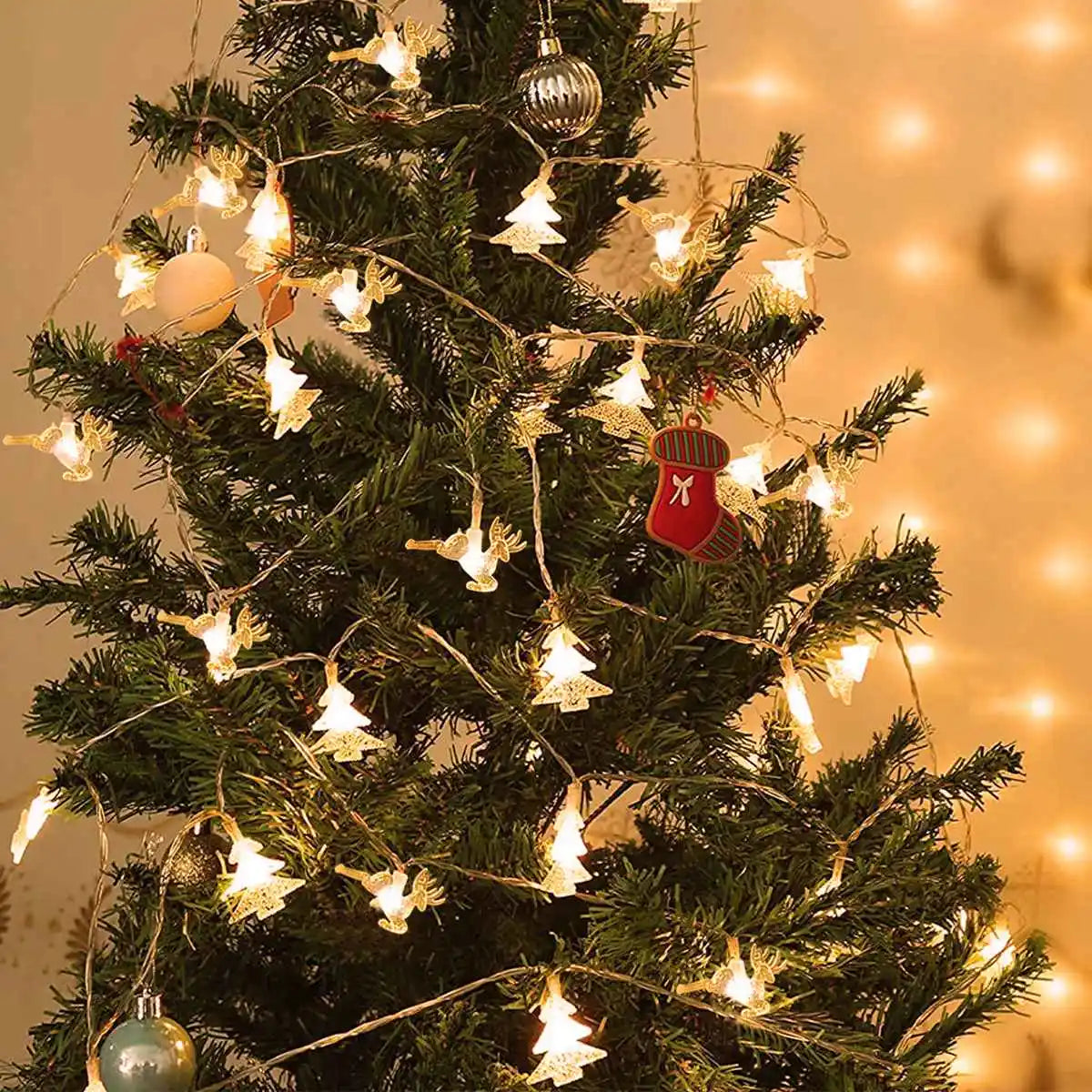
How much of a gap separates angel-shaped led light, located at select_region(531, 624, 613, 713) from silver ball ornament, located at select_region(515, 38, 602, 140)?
28 centimetres

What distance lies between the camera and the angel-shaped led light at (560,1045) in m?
0.75

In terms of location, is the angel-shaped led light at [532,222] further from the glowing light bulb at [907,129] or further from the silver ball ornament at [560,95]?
the glowing light bulb at [907,129]

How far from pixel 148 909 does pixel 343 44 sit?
20.8 inches

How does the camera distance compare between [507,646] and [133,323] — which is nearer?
[507,646]

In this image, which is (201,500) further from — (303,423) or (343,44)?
(343,44)

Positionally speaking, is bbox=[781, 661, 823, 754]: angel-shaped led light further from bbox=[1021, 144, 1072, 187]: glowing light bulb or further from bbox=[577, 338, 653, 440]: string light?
bbox=[1021, 144, 1072, 187]: glowing light bulb

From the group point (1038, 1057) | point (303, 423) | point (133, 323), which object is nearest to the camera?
point (303, 423)

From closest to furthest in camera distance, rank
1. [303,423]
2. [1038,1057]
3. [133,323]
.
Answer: [303,423] → [1038,1057] → [133,323]

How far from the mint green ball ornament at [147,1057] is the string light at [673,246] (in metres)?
0.50

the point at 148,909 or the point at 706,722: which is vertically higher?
the point at 706,722

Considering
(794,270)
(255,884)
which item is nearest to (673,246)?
(794,270)

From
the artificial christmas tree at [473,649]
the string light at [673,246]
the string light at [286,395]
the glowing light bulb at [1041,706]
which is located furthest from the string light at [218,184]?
the glowing light bulb at [1041,706]

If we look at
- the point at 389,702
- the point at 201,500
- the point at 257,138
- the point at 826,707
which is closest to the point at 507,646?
the point at 389,702

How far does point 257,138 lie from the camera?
0.89 m
